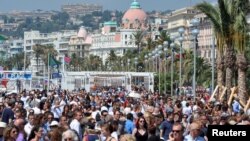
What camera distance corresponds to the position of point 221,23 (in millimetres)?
36312

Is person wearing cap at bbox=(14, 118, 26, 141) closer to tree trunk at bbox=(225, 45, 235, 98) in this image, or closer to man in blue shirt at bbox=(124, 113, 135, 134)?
man in blue shirt at bbox=(124, 113, 135, 134)

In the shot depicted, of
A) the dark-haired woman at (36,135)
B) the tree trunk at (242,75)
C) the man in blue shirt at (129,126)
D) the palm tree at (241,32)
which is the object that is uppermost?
the palm tree at (241,32)

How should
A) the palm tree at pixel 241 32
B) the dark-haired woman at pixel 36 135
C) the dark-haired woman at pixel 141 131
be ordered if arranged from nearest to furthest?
the dark-haired woman at pixel 36 135, the dark-haired woman at pixel 141 131, the palm tree at pixel 241 32

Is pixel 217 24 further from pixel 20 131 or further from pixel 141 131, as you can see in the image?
pixel 20 131

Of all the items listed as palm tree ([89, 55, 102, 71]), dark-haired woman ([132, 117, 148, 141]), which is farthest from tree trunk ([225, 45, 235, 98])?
palm tree ([89, 55, 102, 71])

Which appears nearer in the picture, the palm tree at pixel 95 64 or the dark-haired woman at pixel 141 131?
the dark-haired woman at pixel 141 131

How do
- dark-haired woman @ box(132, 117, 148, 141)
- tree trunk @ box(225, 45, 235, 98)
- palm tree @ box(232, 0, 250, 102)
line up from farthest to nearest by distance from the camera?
tree trunk @ box(225, 45, 235, 98), palm tree @ box(232, 0, 250, 102), dark-haired woman @ box(132, 117, 148, 141)

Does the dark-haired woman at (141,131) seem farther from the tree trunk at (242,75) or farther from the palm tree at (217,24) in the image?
the palm tree at (217,24)

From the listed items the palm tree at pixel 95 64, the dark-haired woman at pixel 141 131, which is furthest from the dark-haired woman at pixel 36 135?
the palm tree at pixel 95 64

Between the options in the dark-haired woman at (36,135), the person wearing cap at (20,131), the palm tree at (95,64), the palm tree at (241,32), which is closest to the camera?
the dark-haired woman at (36,135)

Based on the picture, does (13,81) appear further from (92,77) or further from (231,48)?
(231,48)

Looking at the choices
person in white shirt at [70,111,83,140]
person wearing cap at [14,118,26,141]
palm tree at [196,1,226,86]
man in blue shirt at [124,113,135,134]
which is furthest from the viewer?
palm tree at [196,1,226,86]

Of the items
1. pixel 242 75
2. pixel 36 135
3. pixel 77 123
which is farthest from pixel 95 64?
pixel 36 135

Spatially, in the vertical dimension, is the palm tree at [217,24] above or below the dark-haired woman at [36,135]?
above
